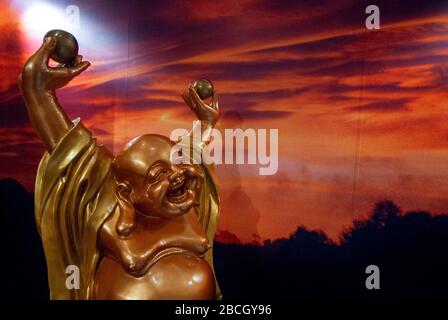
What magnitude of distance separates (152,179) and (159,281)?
0.92ft

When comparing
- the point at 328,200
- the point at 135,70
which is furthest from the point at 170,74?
the point at 328,200

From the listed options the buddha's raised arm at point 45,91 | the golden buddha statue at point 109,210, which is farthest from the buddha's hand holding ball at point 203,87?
the buddha's raised arm at point 45,91

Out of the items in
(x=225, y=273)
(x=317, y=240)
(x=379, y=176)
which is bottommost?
(x=225, y=273)

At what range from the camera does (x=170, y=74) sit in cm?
251

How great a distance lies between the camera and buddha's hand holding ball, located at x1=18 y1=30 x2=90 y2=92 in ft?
4.71

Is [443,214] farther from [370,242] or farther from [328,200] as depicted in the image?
[328,200]

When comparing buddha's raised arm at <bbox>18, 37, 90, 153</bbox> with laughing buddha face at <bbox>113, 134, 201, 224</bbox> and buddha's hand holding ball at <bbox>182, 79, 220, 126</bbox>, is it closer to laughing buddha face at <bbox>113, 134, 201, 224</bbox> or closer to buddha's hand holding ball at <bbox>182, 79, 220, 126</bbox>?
laughing buddha face at <bbox>113, 134, 201, 224</bbox>

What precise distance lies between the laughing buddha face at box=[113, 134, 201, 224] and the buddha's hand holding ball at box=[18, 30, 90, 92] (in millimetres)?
275

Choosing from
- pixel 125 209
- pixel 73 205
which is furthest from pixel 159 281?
pixel 73 205

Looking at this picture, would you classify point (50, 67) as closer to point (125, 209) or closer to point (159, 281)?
point (125, 209)

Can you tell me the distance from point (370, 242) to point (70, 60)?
5.26 ft

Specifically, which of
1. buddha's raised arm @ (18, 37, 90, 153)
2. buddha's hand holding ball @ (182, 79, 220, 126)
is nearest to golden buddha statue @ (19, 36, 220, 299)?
buddha's raised arm @ (18, 37, 90, 153)

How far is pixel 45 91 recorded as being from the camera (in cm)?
146
